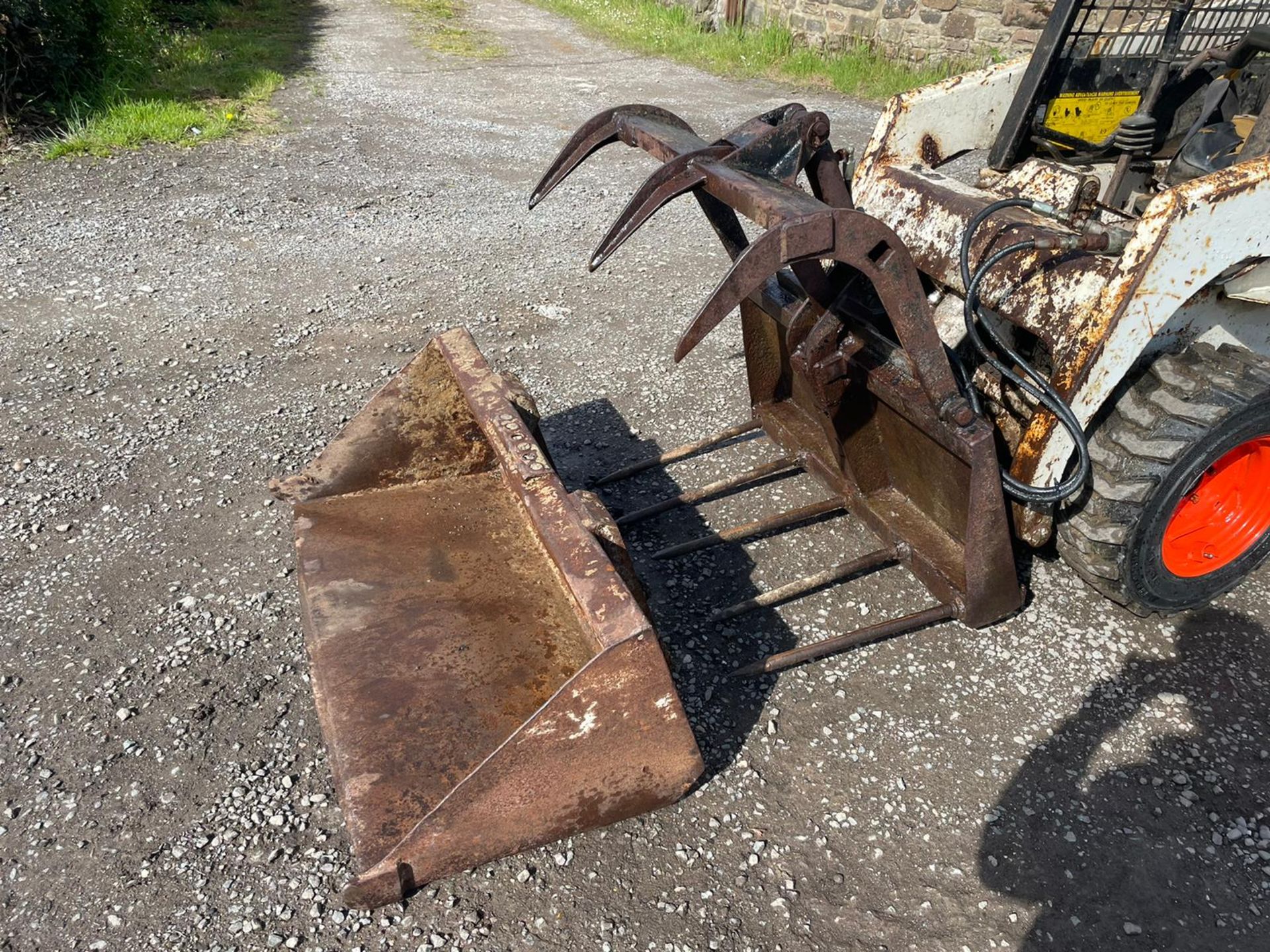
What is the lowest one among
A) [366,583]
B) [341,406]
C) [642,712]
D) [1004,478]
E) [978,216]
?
[341,406]

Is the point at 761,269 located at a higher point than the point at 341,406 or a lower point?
higher

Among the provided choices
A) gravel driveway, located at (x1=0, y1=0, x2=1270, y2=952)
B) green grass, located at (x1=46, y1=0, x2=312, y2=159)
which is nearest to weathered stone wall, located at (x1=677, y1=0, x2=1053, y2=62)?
green grass, located at (x1=46, y1=0, x2=312, y2=159)

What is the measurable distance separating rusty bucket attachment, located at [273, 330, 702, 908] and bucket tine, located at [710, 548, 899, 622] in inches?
22.0

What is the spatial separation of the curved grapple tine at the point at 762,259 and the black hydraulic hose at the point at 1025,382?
58cm

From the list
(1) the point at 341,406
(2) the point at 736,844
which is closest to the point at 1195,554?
(2) the point at 736,844

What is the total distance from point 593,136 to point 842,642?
1.69 m

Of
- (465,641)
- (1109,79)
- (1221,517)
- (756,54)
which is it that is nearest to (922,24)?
(756,54)

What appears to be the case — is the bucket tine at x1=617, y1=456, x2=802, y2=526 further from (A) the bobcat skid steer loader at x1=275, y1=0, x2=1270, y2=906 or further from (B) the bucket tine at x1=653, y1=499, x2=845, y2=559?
(B) the bucket tine at x1=653, y1=499, x2=845, y2=559

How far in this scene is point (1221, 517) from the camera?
3.10 m

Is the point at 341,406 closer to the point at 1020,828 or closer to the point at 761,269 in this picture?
→ the point at 761,269

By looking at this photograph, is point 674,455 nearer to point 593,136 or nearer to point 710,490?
point 710,490

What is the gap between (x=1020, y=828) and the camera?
7.94 ft

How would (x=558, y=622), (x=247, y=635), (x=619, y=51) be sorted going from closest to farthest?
(x=558, y=622) < (x=247, y=635) < (x=619, y=51)

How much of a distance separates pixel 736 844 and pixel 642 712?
1.68 ft
